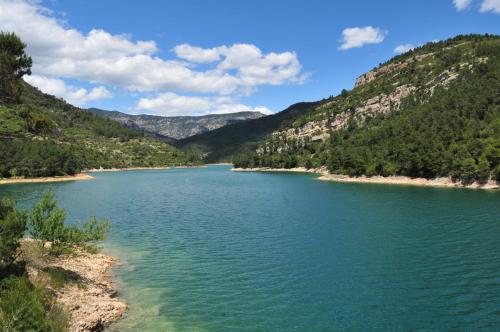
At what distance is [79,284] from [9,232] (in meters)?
8.13

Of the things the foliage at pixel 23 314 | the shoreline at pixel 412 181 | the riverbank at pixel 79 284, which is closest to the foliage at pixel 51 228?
the riverbank at pixel 79 284

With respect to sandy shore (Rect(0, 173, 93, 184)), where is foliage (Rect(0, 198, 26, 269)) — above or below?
above

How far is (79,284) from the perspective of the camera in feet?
105

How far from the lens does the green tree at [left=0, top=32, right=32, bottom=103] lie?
26.3 meters

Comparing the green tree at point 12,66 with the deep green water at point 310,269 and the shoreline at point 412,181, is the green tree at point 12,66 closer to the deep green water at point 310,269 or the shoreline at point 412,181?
the deep green water at point 310,269

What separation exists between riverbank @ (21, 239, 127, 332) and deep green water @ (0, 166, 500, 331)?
53.7 inches

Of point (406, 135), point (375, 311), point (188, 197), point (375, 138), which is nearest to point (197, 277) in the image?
point (375, 311)

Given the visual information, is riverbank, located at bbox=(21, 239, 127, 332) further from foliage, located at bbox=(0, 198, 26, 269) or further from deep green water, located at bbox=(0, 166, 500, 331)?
foliage, located at bbox=(0, 198, 26, 269)

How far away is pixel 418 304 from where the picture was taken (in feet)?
97.9

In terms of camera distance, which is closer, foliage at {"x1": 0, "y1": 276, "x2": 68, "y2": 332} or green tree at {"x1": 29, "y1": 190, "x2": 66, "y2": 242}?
foliage at {"x1": 0, "y1": 276, "x2": 68, "y2": 332}

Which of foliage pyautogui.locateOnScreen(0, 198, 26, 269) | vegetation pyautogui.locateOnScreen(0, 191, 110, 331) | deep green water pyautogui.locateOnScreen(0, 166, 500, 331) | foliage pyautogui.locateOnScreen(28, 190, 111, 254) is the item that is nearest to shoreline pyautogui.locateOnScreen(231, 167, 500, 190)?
deep green water pyautogui.locateOnScreen(0, 166, 500, 331)

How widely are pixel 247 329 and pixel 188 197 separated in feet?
278

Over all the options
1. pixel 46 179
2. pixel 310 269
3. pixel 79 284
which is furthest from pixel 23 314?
pixel 46 179

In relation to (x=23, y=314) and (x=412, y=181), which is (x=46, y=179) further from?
(x=23, y=314)
